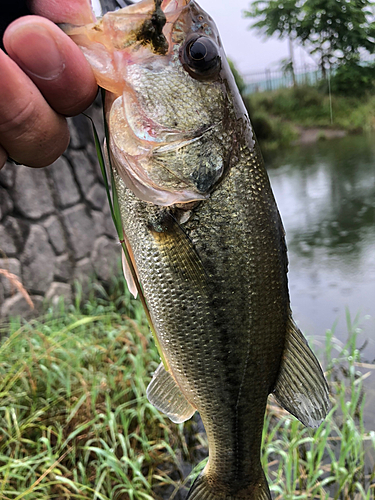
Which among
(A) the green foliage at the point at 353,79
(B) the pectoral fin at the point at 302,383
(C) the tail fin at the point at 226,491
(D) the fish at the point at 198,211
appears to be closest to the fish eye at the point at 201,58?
(D) the fish at the point at 198,211

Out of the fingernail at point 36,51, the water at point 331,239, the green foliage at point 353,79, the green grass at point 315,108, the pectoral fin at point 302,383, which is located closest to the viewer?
the fingernail at point 36,51

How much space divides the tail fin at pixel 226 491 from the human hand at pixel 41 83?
3.09 ft

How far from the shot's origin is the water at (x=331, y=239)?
3.75 metres

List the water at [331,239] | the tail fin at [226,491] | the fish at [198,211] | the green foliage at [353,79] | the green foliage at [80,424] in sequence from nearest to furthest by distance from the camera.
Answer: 1. the fish at [198,211]
2. the tail fin at [226,491]
3. the green foliage at [80,424]
4. the water at [331,239]
5. the green foliage at [353,79]

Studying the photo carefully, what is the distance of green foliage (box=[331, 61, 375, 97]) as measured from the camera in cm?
625

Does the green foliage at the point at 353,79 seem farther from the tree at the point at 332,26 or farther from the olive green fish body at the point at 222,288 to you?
the olive green fish body at the point at 222,288

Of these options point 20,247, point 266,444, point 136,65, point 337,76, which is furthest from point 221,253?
point 337,76

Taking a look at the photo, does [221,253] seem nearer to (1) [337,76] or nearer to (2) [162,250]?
(2) [162,250]

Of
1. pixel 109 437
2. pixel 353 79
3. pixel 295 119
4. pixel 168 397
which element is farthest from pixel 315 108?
pixel 168 397

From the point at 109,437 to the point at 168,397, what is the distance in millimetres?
1253

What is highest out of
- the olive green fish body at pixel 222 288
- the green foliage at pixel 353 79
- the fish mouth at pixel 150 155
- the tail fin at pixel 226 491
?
the green foliage at pixel 353 79

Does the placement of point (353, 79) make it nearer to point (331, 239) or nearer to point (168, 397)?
point (331, 239)

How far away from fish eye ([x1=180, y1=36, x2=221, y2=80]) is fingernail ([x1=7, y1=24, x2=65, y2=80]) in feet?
0.94

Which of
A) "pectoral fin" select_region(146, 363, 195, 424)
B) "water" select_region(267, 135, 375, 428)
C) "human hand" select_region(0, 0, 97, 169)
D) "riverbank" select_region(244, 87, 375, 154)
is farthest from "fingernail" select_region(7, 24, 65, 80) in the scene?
"riverbank" select_region(244, 87, 375, 154)
